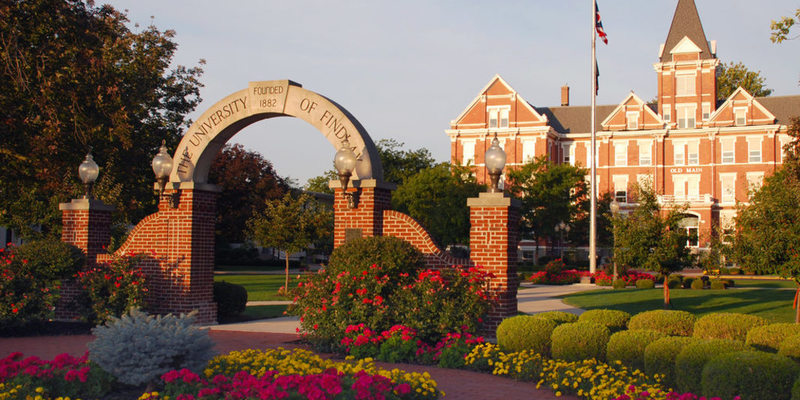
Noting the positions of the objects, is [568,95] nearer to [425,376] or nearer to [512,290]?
[512,290]

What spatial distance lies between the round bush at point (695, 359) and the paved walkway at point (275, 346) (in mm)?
1231

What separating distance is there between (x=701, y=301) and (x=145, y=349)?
68.7ft

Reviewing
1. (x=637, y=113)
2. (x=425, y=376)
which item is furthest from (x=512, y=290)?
(x=637, y=113)

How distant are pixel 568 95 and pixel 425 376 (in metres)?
68.1

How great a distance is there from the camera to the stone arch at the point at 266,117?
13.4m

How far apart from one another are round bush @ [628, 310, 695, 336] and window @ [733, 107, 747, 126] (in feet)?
181

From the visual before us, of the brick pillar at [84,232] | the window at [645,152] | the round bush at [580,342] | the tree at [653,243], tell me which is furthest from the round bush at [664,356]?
the window at [645,152]

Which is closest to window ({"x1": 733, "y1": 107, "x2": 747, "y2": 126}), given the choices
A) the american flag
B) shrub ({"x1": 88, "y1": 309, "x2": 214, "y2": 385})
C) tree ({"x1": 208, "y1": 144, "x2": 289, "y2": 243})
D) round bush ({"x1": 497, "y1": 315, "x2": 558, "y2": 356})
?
the american flag

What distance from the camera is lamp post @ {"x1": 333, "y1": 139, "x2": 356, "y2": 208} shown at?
501 inches

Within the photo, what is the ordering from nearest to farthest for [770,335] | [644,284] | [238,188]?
[770,335], [644,284], [238,188]

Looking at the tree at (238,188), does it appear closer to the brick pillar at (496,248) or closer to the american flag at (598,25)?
the american flag at (598,25)

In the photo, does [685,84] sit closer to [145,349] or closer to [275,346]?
[275,346]

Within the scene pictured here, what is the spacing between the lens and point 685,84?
61188 mm

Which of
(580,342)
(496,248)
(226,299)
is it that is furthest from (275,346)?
(580,342)
